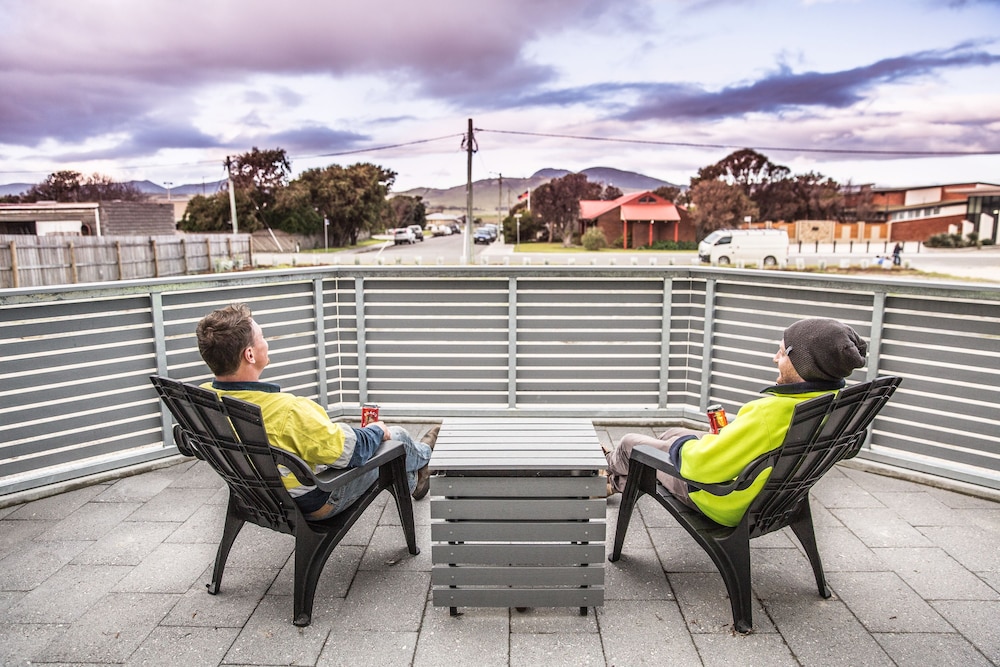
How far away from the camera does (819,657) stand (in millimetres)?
2340

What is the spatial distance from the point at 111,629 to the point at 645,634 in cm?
217

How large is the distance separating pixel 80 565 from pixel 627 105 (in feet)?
362

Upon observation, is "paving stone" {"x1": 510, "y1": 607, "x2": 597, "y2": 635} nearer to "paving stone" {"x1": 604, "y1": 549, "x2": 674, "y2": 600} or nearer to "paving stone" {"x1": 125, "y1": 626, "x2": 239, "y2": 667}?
"paving stone" {"x1": 604, "y1": 549, "x2": 674, "y2": 600}

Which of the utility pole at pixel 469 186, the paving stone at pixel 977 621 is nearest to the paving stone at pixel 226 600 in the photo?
the paving stone at pixel 977 621

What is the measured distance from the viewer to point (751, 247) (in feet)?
97.9

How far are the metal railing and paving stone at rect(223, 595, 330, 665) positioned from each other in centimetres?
222

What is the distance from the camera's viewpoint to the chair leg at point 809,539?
275 centimetres

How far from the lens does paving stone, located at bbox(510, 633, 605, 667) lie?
232 cm

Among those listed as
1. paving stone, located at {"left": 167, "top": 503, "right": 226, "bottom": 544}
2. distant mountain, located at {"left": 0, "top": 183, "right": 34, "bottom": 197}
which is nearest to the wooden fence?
paving stone, located at {"left": 167, "top": 503, "right": 226, "bottom": 544}

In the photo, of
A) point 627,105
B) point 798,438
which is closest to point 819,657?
point 798,438

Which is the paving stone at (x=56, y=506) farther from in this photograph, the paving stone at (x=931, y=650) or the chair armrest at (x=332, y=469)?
the paving stone at (x=931, y=650)

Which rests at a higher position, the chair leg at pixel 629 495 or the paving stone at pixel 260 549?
the chair leg at pixel 629 495

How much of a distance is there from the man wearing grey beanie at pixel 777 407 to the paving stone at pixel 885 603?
71cm

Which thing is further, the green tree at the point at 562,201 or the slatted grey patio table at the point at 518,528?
the green tree at the point at 562,201
